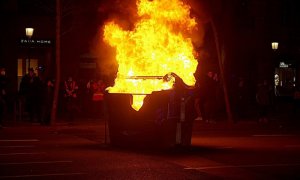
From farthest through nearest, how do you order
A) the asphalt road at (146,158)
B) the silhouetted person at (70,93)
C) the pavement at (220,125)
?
the silhouetted person at (70,93) < the pavement at (220,125) < the asphalt road at (146,158)

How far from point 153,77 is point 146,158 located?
231cm

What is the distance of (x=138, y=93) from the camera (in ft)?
48.8

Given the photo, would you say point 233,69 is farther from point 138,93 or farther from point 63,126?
point 138,93

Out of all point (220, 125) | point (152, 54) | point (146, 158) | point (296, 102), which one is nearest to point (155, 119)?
point (146, 158)

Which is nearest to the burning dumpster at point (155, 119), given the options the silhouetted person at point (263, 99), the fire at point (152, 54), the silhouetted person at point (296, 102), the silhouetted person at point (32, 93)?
the fire at point (152, 54)

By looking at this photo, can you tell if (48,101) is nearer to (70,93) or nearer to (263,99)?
(70,93)

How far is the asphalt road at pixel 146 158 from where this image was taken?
35.9 ft

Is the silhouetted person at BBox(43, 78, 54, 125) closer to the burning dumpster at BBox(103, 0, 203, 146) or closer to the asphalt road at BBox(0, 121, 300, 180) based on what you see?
the asphalt road at BBox(0, 121, 300, 180)

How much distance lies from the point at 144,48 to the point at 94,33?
14672 millimetres

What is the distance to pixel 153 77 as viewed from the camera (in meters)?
14.4

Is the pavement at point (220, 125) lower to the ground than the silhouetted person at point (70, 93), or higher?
lower

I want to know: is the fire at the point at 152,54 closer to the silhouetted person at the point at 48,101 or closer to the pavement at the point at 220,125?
the pavement at the point at 220,125

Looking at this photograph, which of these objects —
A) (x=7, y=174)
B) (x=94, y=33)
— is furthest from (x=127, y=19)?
(x=7, y=174)

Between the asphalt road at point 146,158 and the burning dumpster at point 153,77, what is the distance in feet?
1.69
